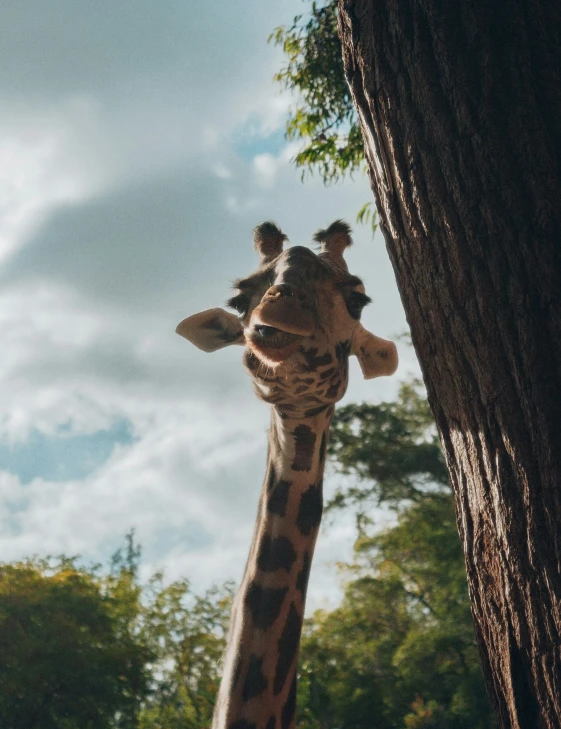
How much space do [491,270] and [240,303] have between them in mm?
1633

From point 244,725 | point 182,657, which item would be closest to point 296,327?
point 244,725

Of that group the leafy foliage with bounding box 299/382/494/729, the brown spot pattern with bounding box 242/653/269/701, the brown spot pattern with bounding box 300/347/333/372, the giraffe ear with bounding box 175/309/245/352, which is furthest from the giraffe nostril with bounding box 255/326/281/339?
the leafy foliage with bounding box 299/382/494/729

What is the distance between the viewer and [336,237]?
3.89m

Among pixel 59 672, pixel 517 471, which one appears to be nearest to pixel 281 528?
pixel 517 471

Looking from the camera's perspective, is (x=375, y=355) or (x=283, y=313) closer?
(x=283, y=313)

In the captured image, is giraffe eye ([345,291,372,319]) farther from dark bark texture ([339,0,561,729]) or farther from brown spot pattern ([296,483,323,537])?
dark bark texture ([339,0,561,729])

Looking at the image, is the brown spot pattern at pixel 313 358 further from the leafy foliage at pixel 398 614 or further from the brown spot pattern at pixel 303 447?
the leafy foliage at pixel 398 614

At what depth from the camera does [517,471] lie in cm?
192

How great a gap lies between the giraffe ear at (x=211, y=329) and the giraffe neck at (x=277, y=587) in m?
0.42

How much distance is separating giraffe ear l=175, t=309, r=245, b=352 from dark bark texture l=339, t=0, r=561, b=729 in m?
1.42

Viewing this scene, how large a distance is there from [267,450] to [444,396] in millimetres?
1550

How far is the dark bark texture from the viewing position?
1872mm

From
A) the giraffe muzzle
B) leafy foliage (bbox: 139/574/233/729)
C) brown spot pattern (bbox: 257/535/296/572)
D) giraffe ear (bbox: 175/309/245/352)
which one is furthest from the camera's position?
leafy foliage (bbox: 139/574/233/729)

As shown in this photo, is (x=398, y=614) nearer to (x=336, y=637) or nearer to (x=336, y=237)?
(x=336, y=637)
